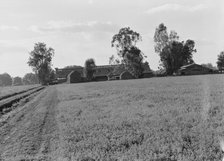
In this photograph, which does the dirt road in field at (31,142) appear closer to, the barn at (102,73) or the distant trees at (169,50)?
the distant trees at (169,50)

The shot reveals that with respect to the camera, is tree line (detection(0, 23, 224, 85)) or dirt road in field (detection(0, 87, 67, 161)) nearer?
dirt road in field (detection(0, 87, 67, 161))

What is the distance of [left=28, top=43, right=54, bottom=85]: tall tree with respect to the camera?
359 ft

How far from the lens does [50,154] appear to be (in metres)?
6.73

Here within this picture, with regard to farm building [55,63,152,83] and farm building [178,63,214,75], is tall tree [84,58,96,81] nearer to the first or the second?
farm building [55,63,152,83]

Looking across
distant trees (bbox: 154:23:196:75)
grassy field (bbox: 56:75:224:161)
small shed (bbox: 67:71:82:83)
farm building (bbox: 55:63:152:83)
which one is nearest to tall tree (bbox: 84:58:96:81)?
farm building (bbox: 55:63:152:83)

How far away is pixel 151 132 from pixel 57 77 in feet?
386

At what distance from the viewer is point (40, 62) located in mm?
112250

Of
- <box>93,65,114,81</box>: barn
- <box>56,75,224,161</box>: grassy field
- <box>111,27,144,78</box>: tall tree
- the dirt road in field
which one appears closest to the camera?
<box>56,75,224,161</box>: grassy field

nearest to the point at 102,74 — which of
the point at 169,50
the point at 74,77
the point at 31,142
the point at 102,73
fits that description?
the point at 102,73

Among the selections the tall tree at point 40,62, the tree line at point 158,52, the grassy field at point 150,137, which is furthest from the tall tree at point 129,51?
the grassy field at point 150,137

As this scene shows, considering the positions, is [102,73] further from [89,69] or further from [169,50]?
[169,50]

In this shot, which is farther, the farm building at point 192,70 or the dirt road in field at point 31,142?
→ the farm building at point 192,70

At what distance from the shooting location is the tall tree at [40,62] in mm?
109488

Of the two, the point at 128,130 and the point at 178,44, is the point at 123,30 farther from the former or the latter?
the point at 128,130
